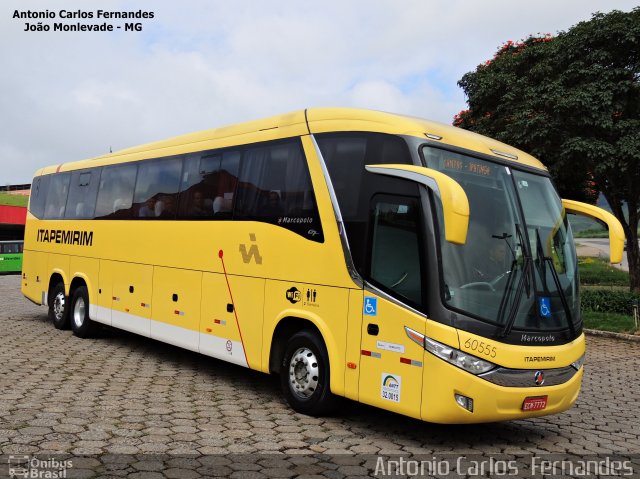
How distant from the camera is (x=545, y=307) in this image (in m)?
6.27

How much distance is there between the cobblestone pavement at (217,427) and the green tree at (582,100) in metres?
8.43

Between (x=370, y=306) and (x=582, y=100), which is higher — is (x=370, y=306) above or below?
below

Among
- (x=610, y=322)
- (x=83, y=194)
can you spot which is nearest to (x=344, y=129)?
(x=83, y=194)

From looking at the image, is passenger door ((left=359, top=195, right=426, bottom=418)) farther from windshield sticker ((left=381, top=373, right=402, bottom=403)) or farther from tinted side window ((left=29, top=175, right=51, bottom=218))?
tinted side window ((left=29, top=175, right=51, bottom=218))

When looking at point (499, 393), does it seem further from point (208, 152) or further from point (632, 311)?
point (632, 311)

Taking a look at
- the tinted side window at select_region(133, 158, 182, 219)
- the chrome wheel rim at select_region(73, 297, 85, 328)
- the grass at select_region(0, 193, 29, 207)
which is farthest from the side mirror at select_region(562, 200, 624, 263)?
the grass at select_region(0, 193, 29, 207)

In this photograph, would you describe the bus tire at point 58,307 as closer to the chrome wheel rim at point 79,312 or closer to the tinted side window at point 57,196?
the chrome wheel rim at point 79,312

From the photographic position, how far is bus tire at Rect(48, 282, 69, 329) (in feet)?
43.3

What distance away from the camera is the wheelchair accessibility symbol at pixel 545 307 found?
6238 mm

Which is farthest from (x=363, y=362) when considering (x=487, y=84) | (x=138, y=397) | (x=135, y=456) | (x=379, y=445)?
(x=487, y=84)

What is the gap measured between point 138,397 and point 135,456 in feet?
7.34

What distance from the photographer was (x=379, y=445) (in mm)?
6164

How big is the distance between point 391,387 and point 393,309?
73cm

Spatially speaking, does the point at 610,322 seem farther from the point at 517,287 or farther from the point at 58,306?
the point at 58,306
